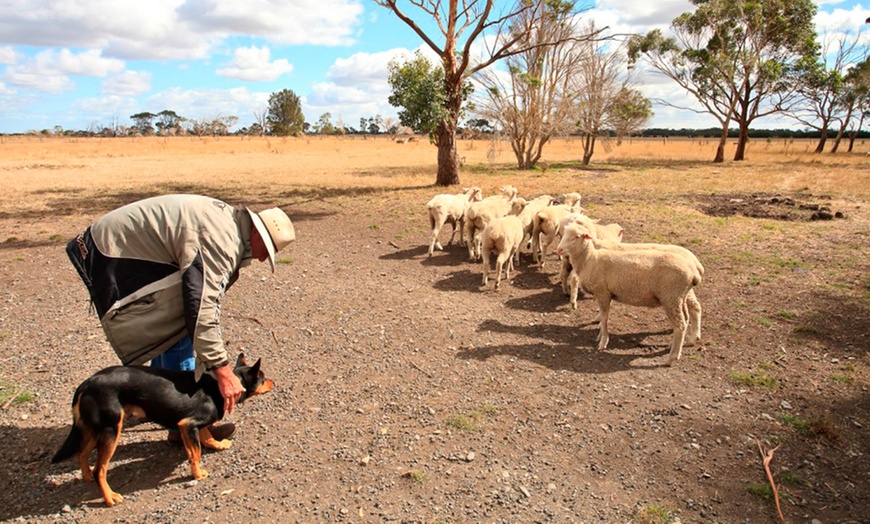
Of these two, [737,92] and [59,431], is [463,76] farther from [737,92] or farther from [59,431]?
[737,92]

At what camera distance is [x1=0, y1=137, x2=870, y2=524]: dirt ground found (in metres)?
3.56

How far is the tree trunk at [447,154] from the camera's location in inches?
716

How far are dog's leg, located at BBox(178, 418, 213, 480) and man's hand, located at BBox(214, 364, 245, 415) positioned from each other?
335 mm

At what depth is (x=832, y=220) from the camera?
12367mm

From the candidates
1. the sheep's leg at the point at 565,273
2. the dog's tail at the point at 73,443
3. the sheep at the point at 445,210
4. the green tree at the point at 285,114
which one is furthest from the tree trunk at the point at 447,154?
the green tree at the point at 285,114

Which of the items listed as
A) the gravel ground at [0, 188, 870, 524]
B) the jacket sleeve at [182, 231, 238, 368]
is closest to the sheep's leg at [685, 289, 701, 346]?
the gravel ground at [0, 188, 870, 524]

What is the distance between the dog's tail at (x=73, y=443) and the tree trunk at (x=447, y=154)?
15.8 m

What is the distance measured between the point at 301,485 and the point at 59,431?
224 centimetres

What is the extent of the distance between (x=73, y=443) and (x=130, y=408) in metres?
0.39

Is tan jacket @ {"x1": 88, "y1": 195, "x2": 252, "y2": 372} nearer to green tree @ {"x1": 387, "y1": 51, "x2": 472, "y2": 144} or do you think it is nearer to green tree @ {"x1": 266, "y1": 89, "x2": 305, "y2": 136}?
A: green tree @ {"x1": 387, "y1": 51, "x2": 472, "y2": 144}

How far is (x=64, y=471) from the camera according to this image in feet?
12.5

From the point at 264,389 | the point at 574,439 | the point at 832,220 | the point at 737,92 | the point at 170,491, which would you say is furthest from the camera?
the point at 737,92

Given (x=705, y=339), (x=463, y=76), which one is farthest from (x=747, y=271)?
(x=463, y=76)

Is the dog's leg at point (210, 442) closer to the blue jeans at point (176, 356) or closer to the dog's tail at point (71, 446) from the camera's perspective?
the blue jeans at point (176, 356)
